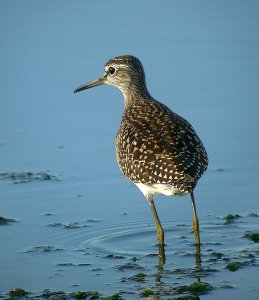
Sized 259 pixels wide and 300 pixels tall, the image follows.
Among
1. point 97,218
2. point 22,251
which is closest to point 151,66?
point 97,218

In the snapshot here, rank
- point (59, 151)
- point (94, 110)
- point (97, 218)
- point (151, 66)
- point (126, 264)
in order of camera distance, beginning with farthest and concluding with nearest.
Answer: point (151, 66)
point (94, 110)
point (59, 151)
point (97, 218)
point (126, 264)

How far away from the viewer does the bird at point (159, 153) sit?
33.3 ft

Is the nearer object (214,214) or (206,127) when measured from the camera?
(214,214)

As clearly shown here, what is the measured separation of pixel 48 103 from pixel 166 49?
2797 mm

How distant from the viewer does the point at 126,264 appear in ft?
33.3

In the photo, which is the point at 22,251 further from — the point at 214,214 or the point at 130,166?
the point at 214,214

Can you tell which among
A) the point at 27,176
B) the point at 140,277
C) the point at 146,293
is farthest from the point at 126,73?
the point at 146,293

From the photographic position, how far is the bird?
10.2 metres

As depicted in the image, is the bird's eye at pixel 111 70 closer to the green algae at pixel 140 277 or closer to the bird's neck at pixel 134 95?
the bird's neck at pixel 134 95

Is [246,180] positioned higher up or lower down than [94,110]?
lower down

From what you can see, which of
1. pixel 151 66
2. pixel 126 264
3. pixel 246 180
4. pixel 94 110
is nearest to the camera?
pixel 126 264

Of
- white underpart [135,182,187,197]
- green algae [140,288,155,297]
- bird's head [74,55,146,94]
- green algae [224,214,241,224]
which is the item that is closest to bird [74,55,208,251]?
white underpart [135,182,187,197]

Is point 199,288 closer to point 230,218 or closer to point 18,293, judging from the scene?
point 18,293

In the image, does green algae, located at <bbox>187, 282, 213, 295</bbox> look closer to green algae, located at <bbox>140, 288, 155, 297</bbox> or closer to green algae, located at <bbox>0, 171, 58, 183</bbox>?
green algae, located at <bbox>140, 288, 155, 297</bbox>
